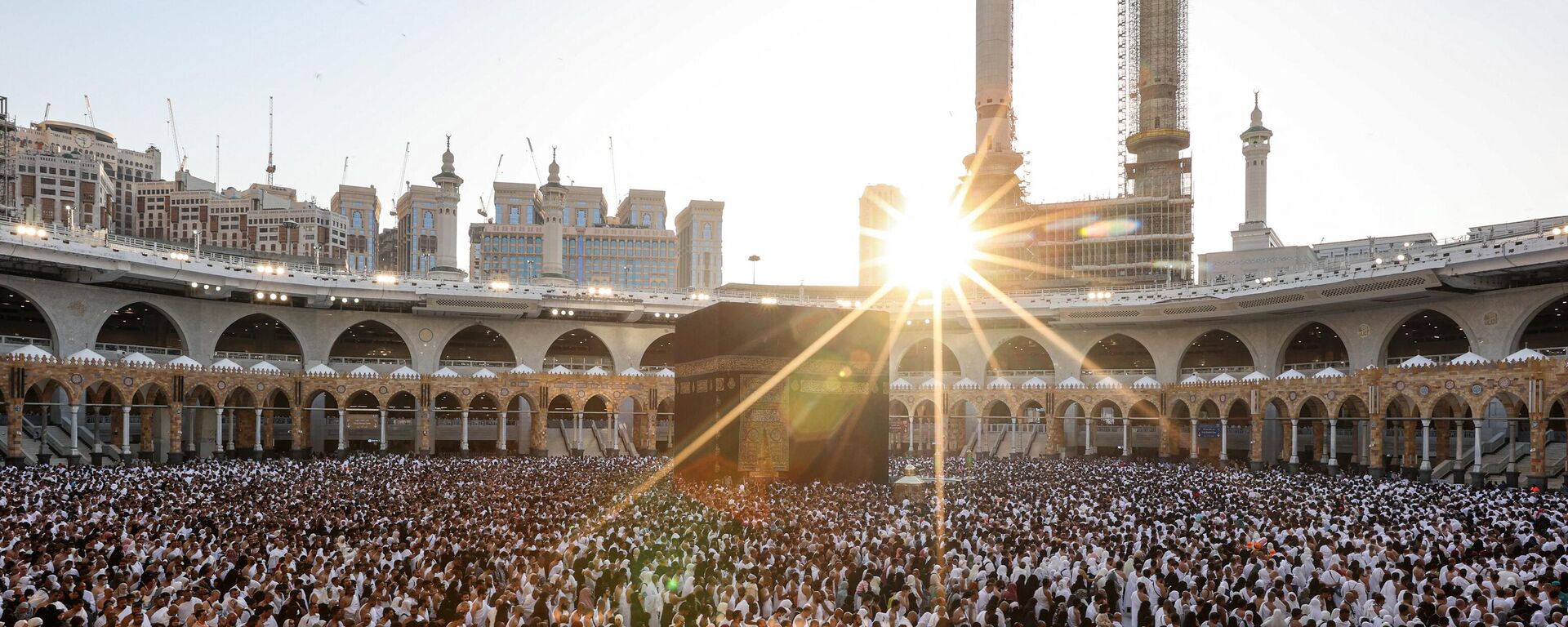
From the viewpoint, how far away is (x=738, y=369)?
3288cm

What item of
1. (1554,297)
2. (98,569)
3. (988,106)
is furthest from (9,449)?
(988,106)

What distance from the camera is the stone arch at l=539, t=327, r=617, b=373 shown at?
62.2 m

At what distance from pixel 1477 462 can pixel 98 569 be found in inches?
1495

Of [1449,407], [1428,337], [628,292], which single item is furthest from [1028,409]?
[628,292]

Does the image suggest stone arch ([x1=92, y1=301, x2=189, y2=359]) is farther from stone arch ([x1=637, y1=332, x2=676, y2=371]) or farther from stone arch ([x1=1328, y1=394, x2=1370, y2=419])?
stone arch ([x1=1328, y1=394, x2=1370, y2=419])

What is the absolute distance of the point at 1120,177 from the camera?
83500 mm

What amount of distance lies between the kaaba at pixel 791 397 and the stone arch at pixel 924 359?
25.8 m

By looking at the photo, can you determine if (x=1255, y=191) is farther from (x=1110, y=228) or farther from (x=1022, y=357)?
(x=1022, y=357)

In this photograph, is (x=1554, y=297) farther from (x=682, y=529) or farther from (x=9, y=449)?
(x=9, y=449)

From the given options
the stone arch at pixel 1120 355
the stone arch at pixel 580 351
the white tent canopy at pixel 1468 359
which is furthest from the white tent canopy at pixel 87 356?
the stone arch at pixel 1120 355

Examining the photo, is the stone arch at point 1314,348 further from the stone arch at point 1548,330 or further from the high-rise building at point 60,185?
the high-rise building at point 60,185

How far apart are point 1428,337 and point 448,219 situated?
59.4 m

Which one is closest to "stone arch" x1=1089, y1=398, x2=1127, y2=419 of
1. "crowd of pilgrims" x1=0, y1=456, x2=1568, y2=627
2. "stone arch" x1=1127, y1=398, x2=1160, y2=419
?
"stone arch" x1=1127, y1=398, x2=1160, y2=419

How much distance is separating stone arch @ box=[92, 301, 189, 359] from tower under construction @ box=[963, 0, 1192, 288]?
55666 millimetres
